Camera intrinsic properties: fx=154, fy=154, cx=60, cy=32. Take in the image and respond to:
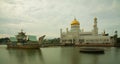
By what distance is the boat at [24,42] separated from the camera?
153 ft

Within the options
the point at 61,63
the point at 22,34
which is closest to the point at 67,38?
the point at 22,34

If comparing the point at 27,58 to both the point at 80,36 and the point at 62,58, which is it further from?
the point at 80,36

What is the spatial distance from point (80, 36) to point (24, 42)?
88.5ft

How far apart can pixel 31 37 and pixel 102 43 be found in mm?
28621

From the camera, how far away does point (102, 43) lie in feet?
201

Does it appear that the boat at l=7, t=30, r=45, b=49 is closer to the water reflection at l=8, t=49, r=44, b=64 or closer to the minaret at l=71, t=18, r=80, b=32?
the water reflection at l=8, t=49, r=44, b=64

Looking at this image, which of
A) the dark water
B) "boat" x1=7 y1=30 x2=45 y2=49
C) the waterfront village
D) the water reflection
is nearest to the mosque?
the waterfront village

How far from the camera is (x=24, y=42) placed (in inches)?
2034

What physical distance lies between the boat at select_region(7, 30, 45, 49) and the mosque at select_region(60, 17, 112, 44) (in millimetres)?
22914

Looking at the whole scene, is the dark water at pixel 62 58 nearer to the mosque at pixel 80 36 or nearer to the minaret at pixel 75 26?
the mosque at pixel 80 36

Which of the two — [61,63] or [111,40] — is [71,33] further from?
[61,63]

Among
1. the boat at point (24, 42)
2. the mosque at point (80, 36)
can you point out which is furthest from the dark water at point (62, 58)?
the mosque at point (80, 36)

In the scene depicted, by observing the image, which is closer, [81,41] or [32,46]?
[32,46]

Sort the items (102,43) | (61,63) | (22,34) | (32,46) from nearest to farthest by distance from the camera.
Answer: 1. (61,63)
2. (32,46)
3. (22,34)
4. (102,43)
